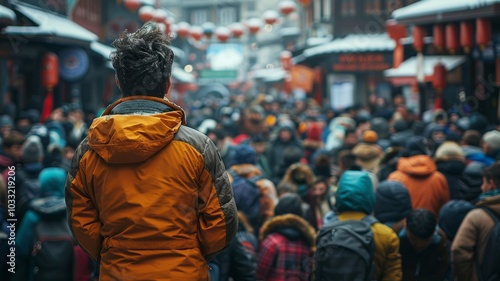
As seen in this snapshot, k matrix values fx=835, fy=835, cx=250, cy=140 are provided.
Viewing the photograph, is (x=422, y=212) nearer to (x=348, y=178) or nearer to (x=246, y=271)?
(x=348, y=178)

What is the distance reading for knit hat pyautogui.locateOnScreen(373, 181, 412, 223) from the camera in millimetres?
6109

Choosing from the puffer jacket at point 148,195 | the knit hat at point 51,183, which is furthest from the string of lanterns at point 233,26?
the puffer jacket at point 148,195

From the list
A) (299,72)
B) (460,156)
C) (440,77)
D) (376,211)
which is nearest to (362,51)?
(299,72)

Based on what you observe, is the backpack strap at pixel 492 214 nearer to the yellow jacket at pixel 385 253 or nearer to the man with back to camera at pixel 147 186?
the yellow jacket at pixel 385 253

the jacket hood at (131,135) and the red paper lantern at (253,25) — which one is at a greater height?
the red paper lantern at (253,25)

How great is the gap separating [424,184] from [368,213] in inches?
94.6

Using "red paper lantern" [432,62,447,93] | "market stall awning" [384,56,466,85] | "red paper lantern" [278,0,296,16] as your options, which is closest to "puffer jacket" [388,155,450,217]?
"red paper lantern" [432,62,447,93]

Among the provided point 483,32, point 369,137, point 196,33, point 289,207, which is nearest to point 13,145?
point 289,207

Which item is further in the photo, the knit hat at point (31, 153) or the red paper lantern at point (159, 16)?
the red paper lantern at point (159, 16)

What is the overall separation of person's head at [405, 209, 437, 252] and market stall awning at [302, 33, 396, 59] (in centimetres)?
2091

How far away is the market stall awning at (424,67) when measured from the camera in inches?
727

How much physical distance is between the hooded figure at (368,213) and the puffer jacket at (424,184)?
2340 mm

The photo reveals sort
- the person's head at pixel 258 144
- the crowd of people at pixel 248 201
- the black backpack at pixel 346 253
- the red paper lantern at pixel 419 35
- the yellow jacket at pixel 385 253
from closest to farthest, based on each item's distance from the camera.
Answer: the crowd of people at pixel 248 201 → the black backpack at pixel 346 253 → the yellow jacket at pixel 385 253 → the person's head at pixel 258 144 → the red paper lantern at pixel 419 35

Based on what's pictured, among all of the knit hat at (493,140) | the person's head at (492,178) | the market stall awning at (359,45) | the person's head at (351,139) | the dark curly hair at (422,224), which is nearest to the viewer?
the dark curly hair at (422,224)
